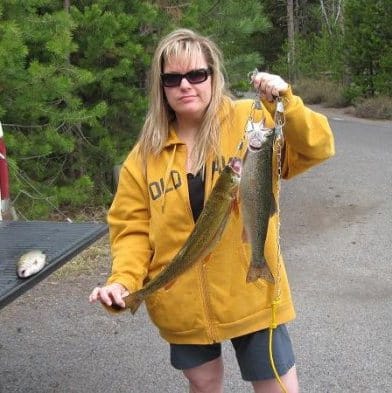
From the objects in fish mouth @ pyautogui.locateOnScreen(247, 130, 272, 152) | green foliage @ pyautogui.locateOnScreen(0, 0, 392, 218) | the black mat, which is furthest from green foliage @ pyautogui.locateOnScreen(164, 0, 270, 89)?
fish mouth @ pyautogui.locateOnScreen(247, 130, 272, 152)

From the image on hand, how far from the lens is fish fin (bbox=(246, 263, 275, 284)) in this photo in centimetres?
237

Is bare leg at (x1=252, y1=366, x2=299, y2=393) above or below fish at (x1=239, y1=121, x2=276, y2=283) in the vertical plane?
below

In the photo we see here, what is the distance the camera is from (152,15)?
693 centimetres

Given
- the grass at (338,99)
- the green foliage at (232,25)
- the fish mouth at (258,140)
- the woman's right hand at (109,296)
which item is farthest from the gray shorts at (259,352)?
the grass at (338,99)

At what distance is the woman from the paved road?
4.42 ft

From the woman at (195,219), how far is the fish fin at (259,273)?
0.10m

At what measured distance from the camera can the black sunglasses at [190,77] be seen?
98.2 inches

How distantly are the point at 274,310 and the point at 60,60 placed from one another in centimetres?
417

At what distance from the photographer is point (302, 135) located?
7.79ft

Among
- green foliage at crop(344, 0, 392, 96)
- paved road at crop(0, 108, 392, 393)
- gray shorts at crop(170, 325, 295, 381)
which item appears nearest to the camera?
gray shorts at crop(170, 325, 295, 381)

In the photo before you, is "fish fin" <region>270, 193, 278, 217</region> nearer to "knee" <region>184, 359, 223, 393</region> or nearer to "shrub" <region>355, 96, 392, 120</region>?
"knee" <region>184, 359, 223, 393</region>

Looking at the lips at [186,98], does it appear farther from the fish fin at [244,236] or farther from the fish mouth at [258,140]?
the fish fin at [244,236]

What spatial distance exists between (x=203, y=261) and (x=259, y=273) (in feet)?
0.74

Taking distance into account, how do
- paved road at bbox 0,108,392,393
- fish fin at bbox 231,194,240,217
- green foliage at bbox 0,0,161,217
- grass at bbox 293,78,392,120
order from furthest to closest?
1. grass at bbox 293,78,392,120
2. green foliage at bbox 0,0,161,217
3. paved road at bbox 0,108,392,393
4. fish fin at bbox 231,194,240,217
